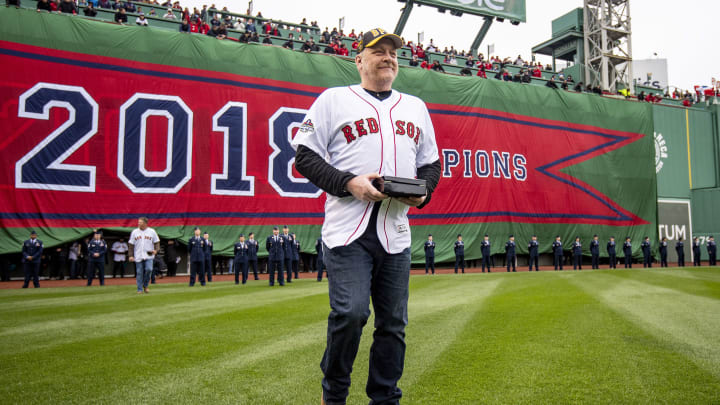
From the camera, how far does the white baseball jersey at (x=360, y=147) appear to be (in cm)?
271

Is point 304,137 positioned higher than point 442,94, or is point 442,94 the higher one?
point 442,94

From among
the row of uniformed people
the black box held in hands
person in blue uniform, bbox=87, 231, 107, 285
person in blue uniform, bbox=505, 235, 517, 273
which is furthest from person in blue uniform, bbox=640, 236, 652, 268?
the black box held in hands

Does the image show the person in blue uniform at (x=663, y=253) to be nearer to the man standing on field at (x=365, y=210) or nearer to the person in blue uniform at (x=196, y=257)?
the person in blue uniform at (x=196, y=257)

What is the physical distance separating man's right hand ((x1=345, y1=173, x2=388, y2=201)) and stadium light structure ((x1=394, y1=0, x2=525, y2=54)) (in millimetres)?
26551

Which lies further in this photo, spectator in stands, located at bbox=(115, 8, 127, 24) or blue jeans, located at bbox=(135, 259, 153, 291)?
spectator in stands, located at bbox=(115, 8, 127, 24)

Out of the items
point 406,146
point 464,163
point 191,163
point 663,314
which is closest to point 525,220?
point 464,163

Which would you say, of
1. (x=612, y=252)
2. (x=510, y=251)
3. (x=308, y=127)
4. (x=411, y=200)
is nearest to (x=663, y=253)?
(x=612, y=252)

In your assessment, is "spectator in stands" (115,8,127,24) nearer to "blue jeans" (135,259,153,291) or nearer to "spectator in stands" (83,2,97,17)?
"spectator in stands" (83,2,97,17)

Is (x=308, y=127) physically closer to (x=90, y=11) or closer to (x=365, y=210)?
(x=365, y=210)

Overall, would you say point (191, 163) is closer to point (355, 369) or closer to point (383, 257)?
point (355, 369)

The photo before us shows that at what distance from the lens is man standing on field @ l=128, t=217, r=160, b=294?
1219 centimetres

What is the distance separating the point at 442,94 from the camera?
24078mm

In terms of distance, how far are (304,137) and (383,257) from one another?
803mm

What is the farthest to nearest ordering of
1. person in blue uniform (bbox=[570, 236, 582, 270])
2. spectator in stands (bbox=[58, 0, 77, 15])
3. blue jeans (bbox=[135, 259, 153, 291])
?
person in blue uniform (bbox=[570, 236, 582, 270])
spectator in stands (bbox=[58, 0, 77, 15])
blue jeans (bbox=[135, 259, 153, 291])
